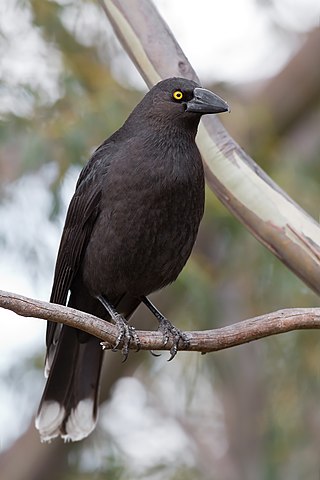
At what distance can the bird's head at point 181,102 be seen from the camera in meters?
4.49

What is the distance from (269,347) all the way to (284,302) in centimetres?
83

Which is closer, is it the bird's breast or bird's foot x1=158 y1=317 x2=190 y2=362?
bird's foot x1=158 y1=317 x2=190 y2=362

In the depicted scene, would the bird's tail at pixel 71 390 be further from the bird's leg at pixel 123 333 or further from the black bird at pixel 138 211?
the bird's leg at pixel 123 333

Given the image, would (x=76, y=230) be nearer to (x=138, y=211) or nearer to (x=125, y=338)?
(x=138, y=211)

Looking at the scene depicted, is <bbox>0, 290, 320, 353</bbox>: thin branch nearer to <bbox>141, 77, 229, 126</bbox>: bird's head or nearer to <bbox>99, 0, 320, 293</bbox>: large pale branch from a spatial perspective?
<bbox>99, 0, 320, 293</bbox>: large pale branch

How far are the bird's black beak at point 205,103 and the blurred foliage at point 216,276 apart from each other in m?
1.68

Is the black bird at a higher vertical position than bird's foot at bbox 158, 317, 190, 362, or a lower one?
higher

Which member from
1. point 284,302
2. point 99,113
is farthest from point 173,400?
point 99,113

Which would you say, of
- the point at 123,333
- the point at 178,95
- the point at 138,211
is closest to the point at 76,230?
the point at 138,211

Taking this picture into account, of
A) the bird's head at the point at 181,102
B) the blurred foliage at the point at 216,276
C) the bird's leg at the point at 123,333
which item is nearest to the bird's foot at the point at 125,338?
the bird's leg at the point at 123,333

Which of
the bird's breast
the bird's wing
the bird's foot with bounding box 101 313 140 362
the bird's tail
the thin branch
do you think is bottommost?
the thin branch

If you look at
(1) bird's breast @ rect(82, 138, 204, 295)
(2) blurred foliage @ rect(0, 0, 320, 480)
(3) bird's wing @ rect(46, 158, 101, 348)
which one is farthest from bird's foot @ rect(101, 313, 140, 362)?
(2) blurred foliage @ rect(0, 0, 320, 480)

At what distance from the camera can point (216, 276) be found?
7109 millimetres

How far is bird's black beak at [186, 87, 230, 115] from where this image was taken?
4.46 meters
